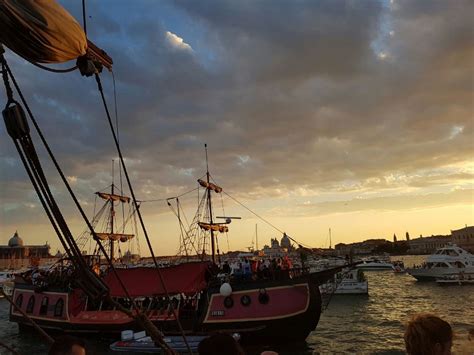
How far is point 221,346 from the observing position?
9.33 feet

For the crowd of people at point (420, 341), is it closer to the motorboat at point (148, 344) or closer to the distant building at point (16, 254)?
the motorboat at point (148, 344)

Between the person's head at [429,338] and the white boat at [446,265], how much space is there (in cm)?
5682

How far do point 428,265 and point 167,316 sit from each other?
46156 mm

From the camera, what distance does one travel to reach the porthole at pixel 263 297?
69.8ft

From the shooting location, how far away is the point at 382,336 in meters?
25.1

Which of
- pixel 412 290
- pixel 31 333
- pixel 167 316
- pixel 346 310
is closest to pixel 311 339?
pixel 167 316

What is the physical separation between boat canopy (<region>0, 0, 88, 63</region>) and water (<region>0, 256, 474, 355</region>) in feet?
42.9

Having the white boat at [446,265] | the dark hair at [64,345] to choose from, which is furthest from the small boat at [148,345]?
the white boat at [446,265]

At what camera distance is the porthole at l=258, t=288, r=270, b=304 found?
21.3 meters

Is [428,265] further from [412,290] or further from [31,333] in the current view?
[31,333]

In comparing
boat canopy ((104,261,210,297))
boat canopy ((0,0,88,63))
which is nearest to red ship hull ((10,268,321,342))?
boat canopy ((104,261,210,297))

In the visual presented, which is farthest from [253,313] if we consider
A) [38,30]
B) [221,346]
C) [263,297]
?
[221,346]

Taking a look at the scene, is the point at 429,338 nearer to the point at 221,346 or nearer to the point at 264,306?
the point at 221,346

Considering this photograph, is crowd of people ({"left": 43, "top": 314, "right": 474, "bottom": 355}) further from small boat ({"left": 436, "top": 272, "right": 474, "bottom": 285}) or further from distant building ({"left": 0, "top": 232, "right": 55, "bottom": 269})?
distant building ({"left": 0, "top": 232, "right": 55, "bottom": 269})
